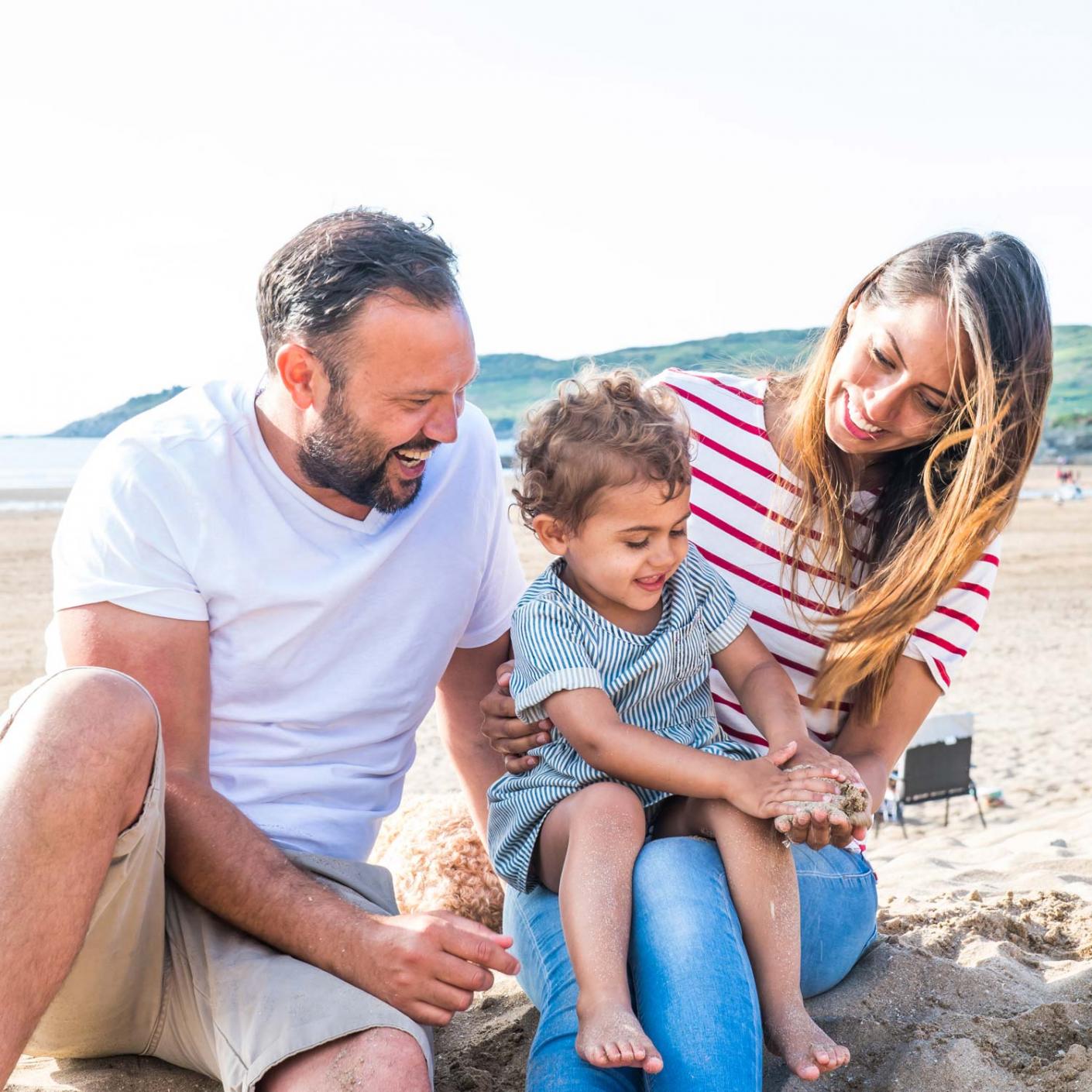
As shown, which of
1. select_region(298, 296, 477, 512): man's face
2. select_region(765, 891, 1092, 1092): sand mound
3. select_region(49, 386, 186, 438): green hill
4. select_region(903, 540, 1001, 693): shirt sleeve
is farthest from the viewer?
select_region(49, 386, 186, 438): green hill

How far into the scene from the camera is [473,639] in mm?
3182

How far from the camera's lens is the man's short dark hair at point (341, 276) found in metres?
2.71

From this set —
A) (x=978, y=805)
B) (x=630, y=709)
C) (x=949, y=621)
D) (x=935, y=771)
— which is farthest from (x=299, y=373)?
(x=978, y=805)

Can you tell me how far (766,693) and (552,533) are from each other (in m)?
0.62

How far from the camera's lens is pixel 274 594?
8.78ft

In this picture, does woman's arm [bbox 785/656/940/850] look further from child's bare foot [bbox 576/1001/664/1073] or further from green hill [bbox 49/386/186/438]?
green hill [bbox 49/386/186/438]

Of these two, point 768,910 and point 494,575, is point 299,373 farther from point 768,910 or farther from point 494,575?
point 768,910

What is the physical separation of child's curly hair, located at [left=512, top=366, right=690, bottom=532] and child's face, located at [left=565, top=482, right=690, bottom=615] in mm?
27

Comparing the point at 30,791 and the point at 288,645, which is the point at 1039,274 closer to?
the point at 288,645

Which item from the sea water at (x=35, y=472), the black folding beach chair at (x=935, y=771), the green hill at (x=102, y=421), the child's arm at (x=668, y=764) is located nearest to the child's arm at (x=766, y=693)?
the child's arm at (x=668, y=764)

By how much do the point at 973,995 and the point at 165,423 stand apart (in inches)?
93.1

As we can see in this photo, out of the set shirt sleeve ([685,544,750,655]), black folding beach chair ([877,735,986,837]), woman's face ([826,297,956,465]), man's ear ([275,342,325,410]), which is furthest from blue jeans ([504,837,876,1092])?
black folding beach chair ([877,735,986,837])

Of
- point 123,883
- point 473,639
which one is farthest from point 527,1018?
point 123,883

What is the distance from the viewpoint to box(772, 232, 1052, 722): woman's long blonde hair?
2.67 meters
